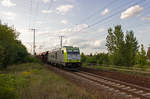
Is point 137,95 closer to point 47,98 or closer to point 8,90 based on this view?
point 47,98

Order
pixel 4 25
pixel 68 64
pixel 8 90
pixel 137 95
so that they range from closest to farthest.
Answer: pixel 8 90, pixel 137 95, pixel 68 64, pixel 4 25

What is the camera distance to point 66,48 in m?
23.7

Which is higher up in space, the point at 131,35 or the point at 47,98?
the point at 131,35

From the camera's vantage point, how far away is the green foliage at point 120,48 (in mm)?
37125

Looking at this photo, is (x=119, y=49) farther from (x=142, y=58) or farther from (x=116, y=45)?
(x=142, y=58)

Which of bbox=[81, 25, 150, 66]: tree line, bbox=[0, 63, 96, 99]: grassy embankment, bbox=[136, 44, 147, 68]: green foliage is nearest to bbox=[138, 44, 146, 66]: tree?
bbox=[136, 44, 147, 68]: green foliage

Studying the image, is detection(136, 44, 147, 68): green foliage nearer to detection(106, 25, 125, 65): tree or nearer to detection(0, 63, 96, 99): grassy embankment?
detection(106, 25, 125, 65): tree

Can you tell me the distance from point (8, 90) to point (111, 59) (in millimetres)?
33887

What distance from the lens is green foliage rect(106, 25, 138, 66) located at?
122ft

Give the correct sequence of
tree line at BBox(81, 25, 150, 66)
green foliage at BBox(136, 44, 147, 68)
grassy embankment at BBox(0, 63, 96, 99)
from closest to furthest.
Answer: grassy embankment at BBox(0, 63, 96, 99), green foliage at BBox(136, 44, 147, 68), tree line at BBox(81, 25, 150, 66)

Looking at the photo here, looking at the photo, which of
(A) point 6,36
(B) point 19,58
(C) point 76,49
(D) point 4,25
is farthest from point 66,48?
(B) point 19,58

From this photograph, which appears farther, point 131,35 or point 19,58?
point 131,35

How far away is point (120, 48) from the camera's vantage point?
1495 inches

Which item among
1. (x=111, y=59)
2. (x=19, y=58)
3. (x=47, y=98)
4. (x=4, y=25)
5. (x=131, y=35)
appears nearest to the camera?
(x=47, y=98)
